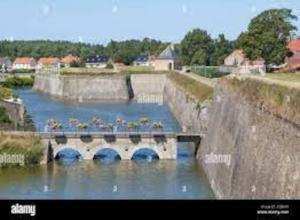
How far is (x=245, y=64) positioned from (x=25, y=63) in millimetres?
21428

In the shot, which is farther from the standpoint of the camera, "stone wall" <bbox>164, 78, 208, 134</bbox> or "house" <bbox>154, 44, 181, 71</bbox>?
"house" <bbox>154, 44, 181, 71</bbox>

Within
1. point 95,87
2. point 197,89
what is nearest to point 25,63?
point 95,87

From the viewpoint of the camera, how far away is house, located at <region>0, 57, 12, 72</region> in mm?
38997

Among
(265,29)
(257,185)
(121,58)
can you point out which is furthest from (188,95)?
(121,58)

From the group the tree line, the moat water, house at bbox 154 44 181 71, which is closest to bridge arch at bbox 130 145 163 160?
the moat water

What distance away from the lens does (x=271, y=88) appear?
1000 cm

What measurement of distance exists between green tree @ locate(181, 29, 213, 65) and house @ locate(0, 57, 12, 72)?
9.30 metres

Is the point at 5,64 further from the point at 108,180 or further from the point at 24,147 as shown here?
the point at 108,180

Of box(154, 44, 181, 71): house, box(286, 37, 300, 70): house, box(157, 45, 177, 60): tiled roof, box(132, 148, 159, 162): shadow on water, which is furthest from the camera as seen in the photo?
box(157, 45, 177, 60): tiled roof

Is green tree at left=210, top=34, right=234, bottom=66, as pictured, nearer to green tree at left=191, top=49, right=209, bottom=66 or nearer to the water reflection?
green tree at left=191, top=49, right=209, bottom=66

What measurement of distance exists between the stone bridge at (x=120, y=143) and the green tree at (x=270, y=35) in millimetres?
5651

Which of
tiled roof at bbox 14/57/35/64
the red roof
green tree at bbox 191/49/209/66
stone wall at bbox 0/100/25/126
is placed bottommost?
stone wall at bbox 0/100/25/126

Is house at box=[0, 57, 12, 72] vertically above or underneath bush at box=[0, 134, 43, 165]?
above
